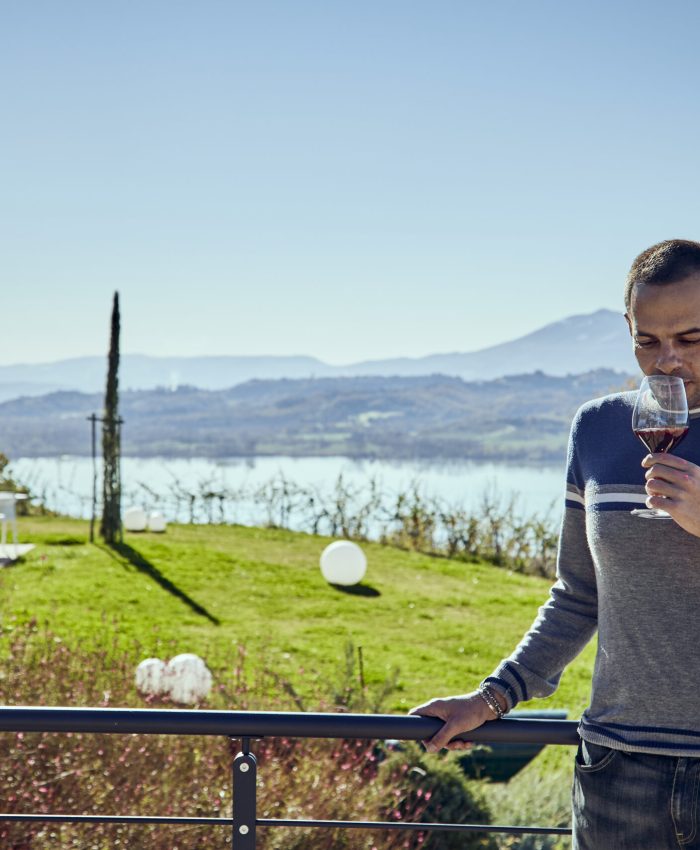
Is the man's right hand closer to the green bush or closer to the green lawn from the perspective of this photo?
the green bush

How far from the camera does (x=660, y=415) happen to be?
4.24 feet

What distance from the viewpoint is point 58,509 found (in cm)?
1633

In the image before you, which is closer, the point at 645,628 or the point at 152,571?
the point at 645,628

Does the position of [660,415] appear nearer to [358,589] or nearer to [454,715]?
[454,715]

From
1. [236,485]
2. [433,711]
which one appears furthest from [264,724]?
[236,485]

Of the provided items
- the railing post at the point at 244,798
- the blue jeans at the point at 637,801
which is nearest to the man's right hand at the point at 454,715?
the blue jeans at the point at 637,801

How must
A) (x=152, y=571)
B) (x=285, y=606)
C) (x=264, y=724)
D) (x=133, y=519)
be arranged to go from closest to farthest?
(x=264, y=724) < (x=285, y=606) < (x=152, y=571) < (x=133, y=519)

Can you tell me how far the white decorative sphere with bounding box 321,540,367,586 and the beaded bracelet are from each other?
9.51 meters

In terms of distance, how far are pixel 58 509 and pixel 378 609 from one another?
783cm

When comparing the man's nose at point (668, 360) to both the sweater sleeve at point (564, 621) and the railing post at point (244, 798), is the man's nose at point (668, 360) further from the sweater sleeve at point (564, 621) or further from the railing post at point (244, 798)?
the railing post at point (244, 798)

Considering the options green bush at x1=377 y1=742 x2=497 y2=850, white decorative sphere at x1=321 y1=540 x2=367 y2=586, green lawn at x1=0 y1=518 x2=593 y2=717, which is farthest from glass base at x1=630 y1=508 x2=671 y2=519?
white decorative sphere at x1=321 y1=540 x2=367 y2=586

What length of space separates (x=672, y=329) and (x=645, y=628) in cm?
41

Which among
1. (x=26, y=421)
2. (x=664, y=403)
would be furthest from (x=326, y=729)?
(x=26, y=421)

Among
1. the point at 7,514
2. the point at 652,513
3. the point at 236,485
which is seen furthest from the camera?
the point at 236,485
